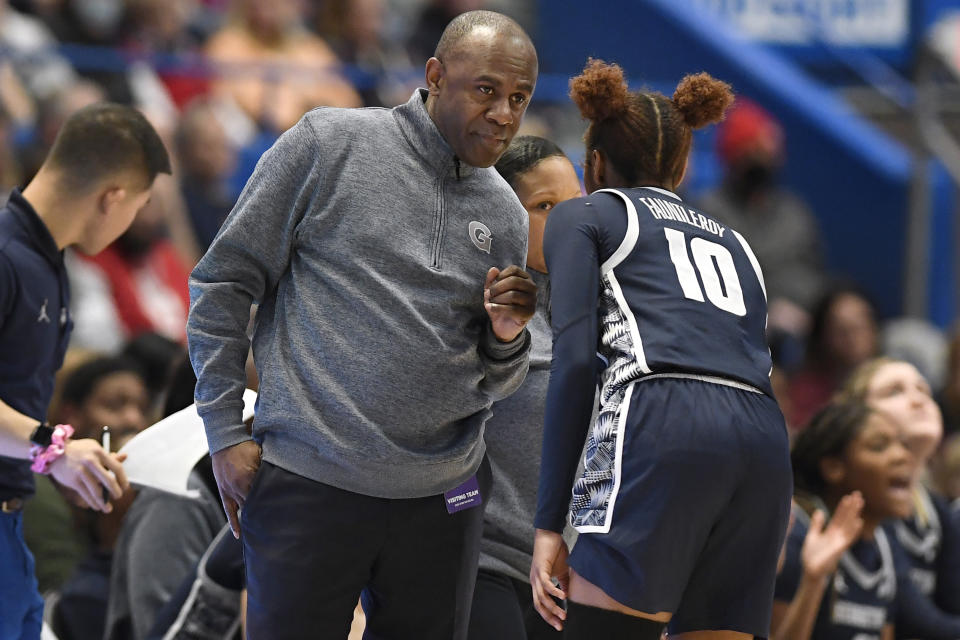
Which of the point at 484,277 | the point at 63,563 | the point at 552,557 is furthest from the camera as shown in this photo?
the point at 63,563

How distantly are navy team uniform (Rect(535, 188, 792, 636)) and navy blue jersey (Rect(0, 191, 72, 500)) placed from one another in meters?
1.44

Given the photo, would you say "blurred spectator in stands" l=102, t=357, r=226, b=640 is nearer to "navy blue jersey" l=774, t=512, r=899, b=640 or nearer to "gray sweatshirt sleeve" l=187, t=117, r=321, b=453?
"gray sweatshirt sleeve" l=187, t=117, r=321, b=453

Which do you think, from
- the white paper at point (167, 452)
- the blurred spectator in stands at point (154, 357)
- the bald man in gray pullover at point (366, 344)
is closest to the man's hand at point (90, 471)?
the white paper at point (167, 452)

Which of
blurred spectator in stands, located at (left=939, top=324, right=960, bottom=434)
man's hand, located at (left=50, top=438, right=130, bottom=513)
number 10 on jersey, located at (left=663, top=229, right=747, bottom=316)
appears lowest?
blurred spectator in stands, located at (left=939, top=324, right=960, bottom=434)

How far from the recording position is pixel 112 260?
6934 millimetres

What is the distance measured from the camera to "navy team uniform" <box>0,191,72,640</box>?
11.7ft

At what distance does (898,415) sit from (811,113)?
540 centimetres

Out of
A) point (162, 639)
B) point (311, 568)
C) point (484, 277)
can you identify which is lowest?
point (162, 639)

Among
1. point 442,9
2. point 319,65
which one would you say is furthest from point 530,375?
point 442,9

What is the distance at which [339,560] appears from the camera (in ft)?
9.45

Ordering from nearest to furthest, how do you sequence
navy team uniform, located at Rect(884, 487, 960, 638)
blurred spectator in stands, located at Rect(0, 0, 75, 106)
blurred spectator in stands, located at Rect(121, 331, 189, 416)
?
navy team uniform, located at Rect(884, 487, 960, 638), blurred spectator in stands, located at Rect(121, 331, 189, 416), blurred spectator in stands, located at Rect(0, 0, 75, 106)

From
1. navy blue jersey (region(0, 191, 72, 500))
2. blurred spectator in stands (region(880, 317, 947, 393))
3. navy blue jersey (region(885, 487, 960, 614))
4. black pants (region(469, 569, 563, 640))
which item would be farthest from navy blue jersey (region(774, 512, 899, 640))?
blurred spectator in stands (region(880, 317, 947, 393))

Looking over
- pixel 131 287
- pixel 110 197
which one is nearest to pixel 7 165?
pixel 131 287

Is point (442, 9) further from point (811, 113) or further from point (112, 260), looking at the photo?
point (112, 260)
